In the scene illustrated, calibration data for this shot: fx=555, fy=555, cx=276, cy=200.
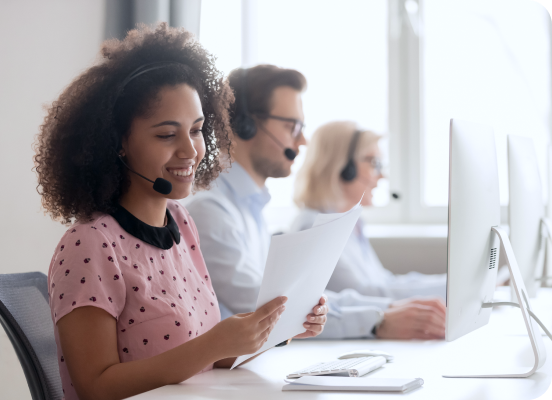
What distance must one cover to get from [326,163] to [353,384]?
1481 mm

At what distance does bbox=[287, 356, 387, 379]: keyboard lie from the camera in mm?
929

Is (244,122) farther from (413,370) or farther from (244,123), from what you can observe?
(413,370)

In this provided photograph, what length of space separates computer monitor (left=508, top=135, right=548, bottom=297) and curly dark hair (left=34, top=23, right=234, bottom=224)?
0.83 metres

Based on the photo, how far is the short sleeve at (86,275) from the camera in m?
0.88

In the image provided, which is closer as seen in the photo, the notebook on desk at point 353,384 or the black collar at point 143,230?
the notebook on desk at point 353,384

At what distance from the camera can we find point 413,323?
136cm

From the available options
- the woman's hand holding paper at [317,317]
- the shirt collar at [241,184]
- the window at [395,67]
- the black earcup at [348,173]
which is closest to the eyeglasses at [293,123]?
the shirt collar at [241,184]

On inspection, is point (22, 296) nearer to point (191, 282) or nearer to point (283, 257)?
point (191, 282)

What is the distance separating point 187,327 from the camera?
999 mm

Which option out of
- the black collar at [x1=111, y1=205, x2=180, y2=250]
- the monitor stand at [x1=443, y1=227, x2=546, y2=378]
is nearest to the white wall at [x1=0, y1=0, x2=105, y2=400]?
the black collar at [x1=111, y1=205, x2=180, y2=250]

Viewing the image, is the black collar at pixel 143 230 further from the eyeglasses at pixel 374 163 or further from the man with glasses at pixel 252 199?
the eyeglasses at pixel 374 163

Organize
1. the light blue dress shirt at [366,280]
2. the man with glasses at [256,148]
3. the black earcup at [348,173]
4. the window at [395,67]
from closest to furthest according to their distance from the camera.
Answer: the man with glasses at [256,148], the light blue dress shirt at [366,280], the black earcup at [348,173], the window at [395,67]

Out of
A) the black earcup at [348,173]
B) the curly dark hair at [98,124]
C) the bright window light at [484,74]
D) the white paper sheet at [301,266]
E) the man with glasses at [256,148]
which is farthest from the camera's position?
the bright window light at [484,74]

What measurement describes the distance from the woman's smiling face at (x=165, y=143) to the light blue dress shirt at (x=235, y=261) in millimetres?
346
